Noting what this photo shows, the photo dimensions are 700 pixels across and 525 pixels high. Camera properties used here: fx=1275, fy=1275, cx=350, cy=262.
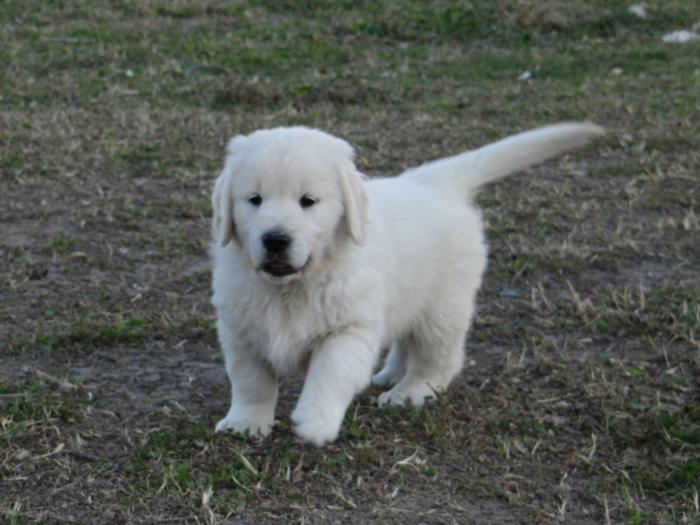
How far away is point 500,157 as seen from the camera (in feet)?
16.2

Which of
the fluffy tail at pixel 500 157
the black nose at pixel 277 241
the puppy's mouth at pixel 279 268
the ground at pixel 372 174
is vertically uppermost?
the black nose at pixel 277 241

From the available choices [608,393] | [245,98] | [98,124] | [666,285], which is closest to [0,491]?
[608,393]

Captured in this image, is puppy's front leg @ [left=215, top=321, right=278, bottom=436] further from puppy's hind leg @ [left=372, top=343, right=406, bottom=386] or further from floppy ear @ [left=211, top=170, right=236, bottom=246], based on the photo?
puppy's hind leg @ [left=372, top=343, right=406, bottom=386]

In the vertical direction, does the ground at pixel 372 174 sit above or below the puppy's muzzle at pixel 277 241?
below

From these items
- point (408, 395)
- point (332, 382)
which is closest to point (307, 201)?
point (332, 382)

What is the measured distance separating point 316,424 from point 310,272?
0.48 meters

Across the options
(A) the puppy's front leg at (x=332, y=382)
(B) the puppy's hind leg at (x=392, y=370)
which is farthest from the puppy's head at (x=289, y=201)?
(B) the puppy's hind leg at (x=392, y=370)

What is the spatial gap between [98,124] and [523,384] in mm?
4761

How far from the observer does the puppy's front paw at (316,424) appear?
152 inches

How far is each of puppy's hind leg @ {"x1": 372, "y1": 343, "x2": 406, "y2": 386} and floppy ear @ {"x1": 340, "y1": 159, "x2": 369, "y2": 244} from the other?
1.02 meters

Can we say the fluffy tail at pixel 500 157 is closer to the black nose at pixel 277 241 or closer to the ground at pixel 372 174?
the ground at pixel 372 174

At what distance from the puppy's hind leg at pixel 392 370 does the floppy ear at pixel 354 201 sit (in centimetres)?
102

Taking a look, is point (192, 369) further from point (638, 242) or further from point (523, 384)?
point (638, 242)

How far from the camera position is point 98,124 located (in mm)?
8625
